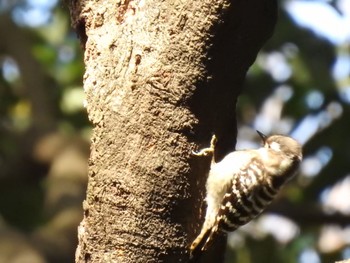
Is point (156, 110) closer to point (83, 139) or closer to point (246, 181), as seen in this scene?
point (246, 181)

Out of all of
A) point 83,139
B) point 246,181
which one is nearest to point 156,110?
point 246,181

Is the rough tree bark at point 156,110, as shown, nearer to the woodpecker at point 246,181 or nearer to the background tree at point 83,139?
the woodpecker at point 246,181

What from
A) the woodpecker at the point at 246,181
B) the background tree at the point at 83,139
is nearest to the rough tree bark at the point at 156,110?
the woodpecker at the point at 246,181

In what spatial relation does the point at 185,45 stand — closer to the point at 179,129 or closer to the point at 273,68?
the point at 179,129

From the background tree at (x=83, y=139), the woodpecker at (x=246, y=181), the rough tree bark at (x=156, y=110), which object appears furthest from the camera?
the background tree at (x=83, y=139)

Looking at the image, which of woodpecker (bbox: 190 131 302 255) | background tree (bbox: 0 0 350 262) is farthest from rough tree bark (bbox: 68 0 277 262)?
background tree (bbox: 0 0 350 262)

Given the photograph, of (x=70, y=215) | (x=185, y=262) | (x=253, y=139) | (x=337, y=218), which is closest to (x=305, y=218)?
(x=337, y=218)
